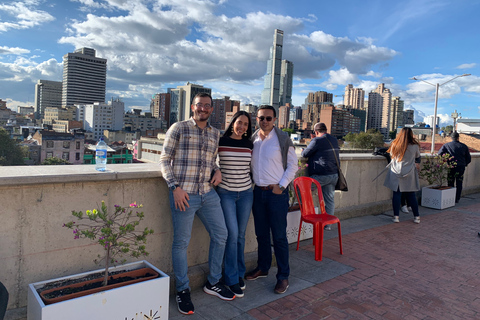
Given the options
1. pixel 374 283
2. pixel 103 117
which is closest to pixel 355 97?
pixel 103 117

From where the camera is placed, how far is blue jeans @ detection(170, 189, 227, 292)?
3230 mm

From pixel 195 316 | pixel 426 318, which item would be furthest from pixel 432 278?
pixel 195 316

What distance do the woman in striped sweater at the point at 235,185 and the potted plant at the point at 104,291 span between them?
0.91 metres

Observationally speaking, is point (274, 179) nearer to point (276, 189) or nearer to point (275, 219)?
point (276, 189)

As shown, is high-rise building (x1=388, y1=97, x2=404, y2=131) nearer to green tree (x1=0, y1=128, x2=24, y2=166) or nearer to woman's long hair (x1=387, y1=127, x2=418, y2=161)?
green tree (x1=0, y1=128, x2=24, y2=166)

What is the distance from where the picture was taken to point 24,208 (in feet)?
8.93

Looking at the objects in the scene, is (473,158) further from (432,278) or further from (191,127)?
(191,127)

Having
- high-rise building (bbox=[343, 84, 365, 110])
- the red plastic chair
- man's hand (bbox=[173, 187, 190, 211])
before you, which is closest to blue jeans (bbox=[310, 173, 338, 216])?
the red plastic chair

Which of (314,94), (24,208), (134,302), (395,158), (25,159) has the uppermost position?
(314,94)

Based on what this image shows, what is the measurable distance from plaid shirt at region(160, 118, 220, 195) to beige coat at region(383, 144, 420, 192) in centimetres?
483

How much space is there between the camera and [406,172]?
22.0ft

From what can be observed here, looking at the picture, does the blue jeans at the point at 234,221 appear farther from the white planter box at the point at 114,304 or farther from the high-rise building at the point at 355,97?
the high-rise building at the point at 355,97

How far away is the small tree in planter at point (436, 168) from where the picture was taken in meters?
8.55

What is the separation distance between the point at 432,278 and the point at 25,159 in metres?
90.6
